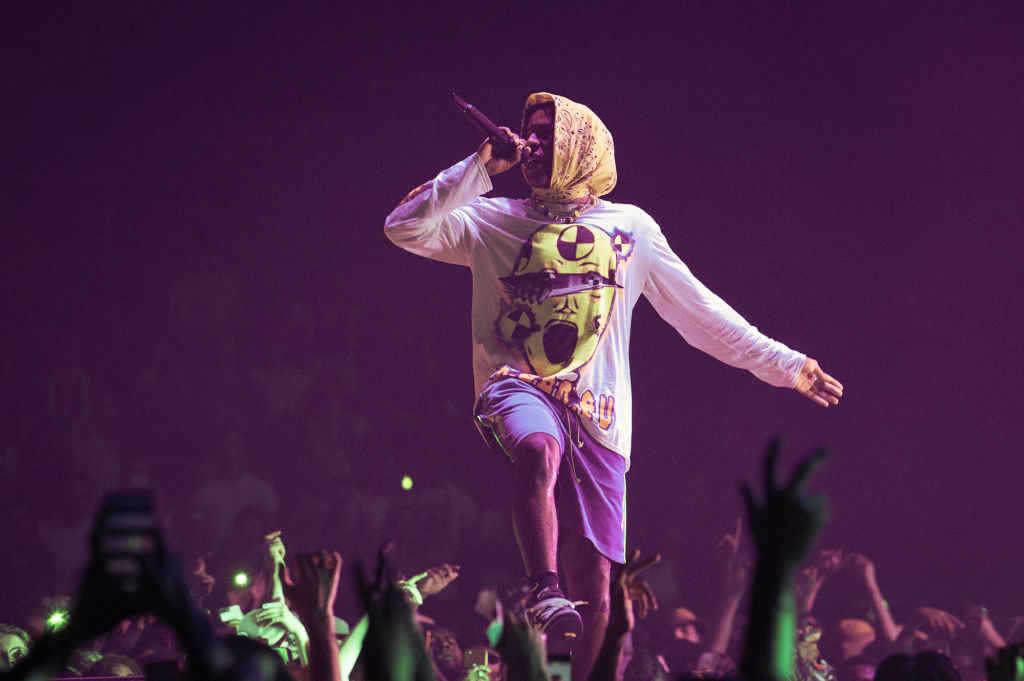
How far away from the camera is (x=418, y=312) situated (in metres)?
5.52

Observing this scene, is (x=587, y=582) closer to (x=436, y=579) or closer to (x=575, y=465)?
(x=575, y=465)

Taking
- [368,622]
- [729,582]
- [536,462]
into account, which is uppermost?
[368,622]

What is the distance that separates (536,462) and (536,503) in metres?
0.13

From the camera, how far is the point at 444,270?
219 inches

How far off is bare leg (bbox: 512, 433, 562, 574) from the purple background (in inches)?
84.9

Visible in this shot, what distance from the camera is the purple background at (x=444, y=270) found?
5266 mm

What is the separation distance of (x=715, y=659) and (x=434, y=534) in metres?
2.26

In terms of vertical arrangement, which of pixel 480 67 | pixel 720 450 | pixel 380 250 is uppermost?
pixel 480 67

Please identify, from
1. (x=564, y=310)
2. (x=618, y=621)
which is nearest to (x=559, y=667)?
(x=618, y=621)

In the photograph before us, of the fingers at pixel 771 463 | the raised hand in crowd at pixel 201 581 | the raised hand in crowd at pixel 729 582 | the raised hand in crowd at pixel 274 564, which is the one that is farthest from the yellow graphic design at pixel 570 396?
the fingers at pixel 771 463

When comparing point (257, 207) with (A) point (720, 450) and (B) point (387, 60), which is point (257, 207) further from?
(A) point (720, 450)

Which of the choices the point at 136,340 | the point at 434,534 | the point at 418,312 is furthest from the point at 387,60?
the point at 434,534

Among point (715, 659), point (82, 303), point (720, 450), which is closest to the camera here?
point (715, 659)

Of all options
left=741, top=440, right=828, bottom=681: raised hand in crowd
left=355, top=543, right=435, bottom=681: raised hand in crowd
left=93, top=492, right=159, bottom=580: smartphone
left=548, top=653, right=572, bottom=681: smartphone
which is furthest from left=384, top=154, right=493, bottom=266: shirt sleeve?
left=93, top=492, right=159, bottom=580: smartphone
